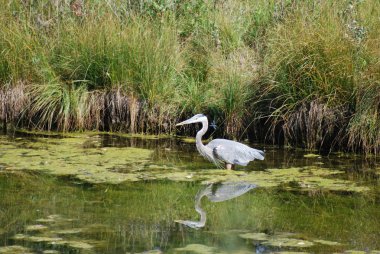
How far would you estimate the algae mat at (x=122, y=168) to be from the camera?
7.31m

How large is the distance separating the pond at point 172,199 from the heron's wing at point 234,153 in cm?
14

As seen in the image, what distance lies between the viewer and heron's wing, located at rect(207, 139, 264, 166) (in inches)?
306

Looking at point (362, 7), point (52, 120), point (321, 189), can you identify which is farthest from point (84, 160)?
point (362, 7)

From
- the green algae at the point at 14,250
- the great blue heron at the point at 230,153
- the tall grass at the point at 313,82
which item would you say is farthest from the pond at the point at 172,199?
the tall grass at the point at 313,82

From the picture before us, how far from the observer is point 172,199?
6.79 meters

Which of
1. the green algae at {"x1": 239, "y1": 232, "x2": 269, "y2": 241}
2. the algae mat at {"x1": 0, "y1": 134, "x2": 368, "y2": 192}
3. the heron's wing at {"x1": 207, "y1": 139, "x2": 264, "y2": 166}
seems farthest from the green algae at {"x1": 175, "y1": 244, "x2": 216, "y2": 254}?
the heron's wing at {"x1": 207, "y1": 139, "x2": 264, "y2": 166}

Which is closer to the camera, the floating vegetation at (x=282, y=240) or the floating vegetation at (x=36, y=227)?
the floating vegetation at (x=282, y=240)

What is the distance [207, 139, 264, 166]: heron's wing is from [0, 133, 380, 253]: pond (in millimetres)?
143

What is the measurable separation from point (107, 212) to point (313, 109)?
315cm

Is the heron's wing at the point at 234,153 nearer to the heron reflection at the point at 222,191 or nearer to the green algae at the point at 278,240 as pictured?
the heron reflection at the point at 222,191

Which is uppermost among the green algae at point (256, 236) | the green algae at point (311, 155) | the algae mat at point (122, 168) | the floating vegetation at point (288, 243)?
the green algae at point (311, 155)

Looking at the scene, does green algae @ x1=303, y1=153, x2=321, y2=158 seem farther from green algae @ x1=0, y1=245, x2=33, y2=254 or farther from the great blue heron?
green algae @ x1=0, y1=245, x2=33, y2=254

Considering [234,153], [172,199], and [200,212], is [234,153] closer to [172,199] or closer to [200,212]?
[172,199]

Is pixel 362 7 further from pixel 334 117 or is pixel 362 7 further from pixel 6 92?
pixel 6 92
